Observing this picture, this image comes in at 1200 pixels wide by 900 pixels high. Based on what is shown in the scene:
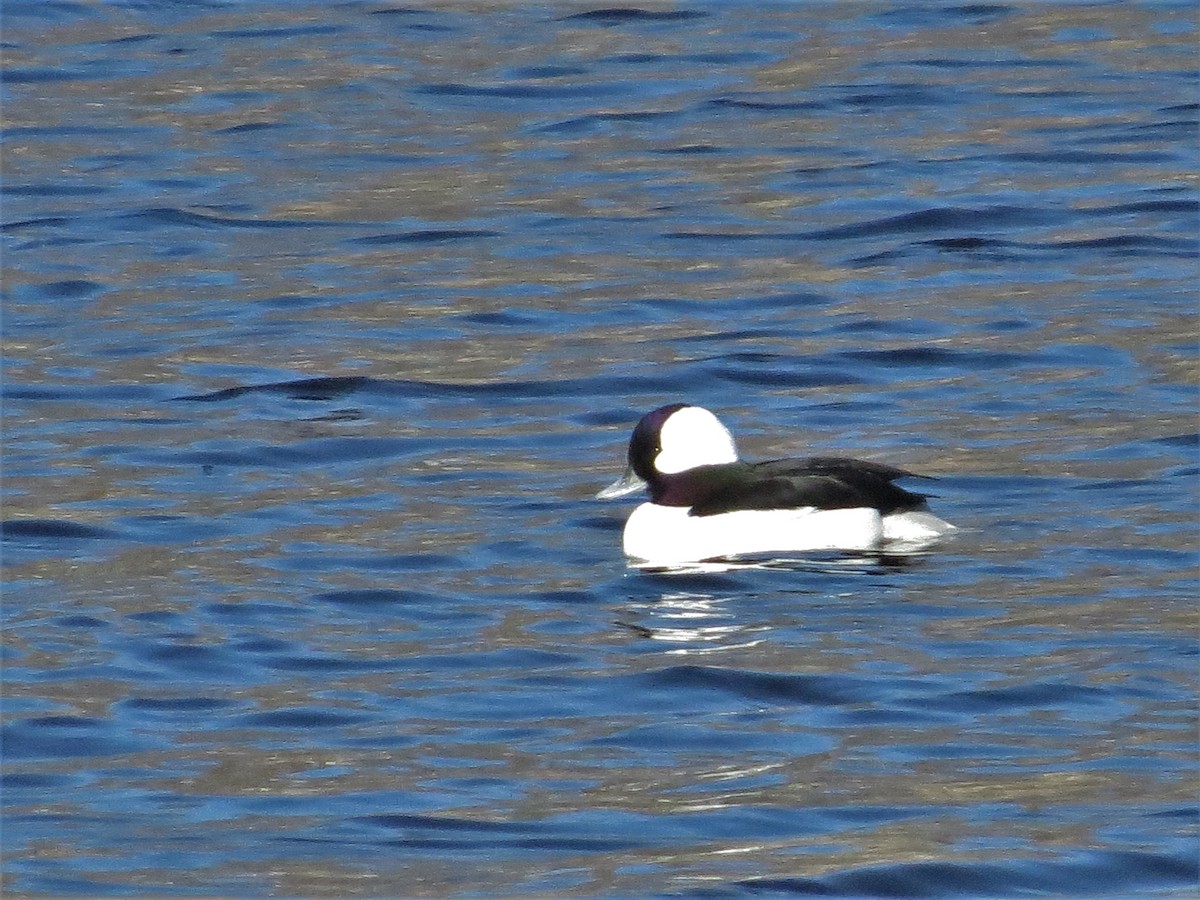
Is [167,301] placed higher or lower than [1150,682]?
higher

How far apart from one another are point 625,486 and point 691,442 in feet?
1.03

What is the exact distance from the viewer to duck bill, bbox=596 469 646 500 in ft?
31.2

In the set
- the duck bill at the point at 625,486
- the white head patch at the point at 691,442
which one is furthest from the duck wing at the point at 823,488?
the duck bill at the point at 625,486

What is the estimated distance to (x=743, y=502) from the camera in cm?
904

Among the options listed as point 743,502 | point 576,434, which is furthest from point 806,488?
point 576,434

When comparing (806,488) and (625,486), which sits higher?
(625,486)

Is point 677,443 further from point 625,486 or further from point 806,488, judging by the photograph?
point 806,488

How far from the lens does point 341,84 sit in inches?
704

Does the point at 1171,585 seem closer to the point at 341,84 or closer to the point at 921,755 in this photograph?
the point at 921,755

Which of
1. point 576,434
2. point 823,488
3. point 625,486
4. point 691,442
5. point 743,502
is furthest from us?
point 576,434

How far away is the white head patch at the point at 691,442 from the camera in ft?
30.8

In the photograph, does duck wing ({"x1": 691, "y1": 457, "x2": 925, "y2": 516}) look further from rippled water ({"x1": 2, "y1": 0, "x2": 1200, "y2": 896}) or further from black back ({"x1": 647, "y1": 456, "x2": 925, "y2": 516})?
rippled water ({"x1": 2, "y1": 0, "x2": 1200, "y2": 896})

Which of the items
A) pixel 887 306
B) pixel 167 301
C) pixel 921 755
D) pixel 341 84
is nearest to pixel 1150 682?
pixel 921 755

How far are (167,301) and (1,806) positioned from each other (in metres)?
6.82
